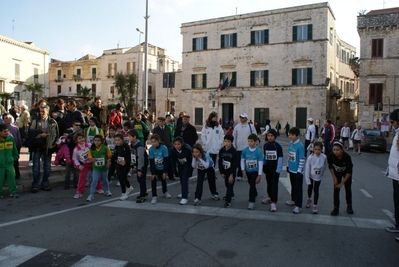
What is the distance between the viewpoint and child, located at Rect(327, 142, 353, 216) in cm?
671

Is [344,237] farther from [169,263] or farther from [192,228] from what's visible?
[169,263]

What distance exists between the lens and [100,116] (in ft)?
37.9

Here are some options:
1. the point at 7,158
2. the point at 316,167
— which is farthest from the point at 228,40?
the point at 316,167

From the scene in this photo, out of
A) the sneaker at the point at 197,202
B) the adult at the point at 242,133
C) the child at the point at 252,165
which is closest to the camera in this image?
the child at the point at 252,165

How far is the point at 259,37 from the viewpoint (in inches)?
1564

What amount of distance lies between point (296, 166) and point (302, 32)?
110 feet

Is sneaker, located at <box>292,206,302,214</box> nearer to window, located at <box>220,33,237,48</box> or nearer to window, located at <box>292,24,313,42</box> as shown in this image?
window, located at <box>292,24,313,42</box>

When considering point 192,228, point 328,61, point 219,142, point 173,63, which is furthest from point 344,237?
point 173,63

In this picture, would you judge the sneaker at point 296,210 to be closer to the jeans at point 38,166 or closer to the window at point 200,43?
the jeans at point 38,166

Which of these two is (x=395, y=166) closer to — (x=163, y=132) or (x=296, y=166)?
(x=296, y=166)

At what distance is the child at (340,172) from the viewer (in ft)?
22.0

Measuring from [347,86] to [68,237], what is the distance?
4842 centimetres

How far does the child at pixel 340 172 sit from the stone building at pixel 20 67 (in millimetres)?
47680

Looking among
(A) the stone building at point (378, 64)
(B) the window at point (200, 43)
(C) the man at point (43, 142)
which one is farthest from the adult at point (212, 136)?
(B) the window at point (200, 43)
